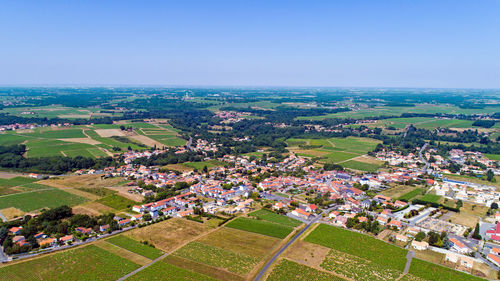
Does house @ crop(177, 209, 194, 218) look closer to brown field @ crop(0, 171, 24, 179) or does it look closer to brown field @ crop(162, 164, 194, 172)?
brown field @ crop(162, 164, 194, 172)

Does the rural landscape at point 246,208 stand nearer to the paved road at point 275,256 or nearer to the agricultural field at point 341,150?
the paved road at point 275,256

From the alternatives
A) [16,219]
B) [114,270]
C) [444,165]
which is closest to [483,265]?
[114,270]

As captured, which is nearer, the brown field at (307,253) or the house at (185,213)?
the brown field at (307,253)

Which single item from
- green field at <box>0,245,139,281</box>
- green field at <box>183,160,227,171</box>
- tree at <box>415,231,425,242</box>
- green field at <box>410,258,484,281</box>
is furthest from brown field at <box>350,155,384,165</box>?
green field at <box>0,245,139,281</box>

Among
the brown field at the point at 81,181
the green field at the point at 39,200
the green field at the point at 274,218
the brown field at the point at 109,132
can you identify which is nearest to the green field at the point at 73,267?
the green field at the point at 39,200

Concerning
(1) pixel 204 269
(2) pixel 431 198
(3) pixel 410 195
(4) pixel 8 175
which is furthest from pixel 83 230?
(2) pixel 431 198

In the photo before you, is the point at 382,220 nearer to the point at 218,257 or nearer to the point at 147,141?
the point at 218,257

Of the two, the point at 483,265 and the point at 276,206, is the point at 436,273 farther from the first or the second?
the point at 276,206
